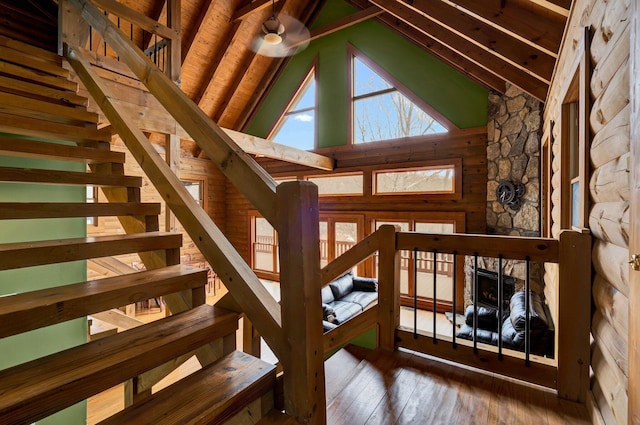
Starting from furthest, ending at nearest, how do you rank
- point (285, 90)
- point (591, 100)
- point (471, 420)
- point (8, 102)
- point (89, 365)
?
point (285, 90) → point (8, 102) → point (591, 100) → point (471, 420) → point (89, 365)

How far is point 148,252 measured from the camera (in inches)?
69.2

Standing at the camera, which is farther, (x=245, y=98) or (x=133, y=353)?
(x=245, y=98)

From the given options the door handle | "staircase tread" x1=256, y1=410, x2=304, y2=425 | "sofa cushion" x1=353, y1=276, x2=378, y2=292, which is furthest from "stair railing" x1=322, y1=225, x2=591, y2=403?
"sofa cushion" x1=353, y1=276, x2=378, y2=292

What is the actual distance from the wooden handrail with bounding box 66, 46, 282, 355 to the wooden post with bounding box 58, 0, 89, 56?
4.34 ft

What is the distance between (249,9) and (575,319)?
7014 mm

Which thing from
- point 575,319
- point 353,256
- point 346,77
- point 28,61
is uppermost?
point 346,77

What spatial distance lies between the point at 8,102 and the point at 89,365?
207cm

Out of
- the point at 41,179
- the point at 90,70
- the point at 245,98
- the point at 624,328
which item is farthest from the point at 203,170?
the point at 624,328

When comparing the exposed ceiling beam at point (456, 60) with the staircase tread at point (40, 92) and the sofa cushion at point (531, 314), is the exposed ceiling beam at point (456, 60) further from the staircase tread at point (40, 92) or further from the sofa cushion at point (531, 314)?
the staircase tread at point (40, 92)

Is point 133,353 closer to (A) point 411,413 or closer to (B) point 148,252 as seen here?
(B) point 148,252

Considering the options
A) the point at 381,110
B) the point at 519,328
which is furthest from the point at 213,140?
the point at 381,110

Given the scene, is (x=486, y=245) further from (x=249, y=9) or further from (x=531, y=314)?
(x=249, y=9)

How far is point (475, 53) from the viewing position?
3.89 meters

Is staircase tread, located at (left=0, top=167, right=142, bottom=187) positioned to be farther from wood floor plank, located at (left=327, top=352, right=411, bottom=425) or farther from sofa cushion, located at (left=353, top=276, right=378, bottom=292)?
sofa cushion, located at (left=353, top=276, right=378, bottom=292)
